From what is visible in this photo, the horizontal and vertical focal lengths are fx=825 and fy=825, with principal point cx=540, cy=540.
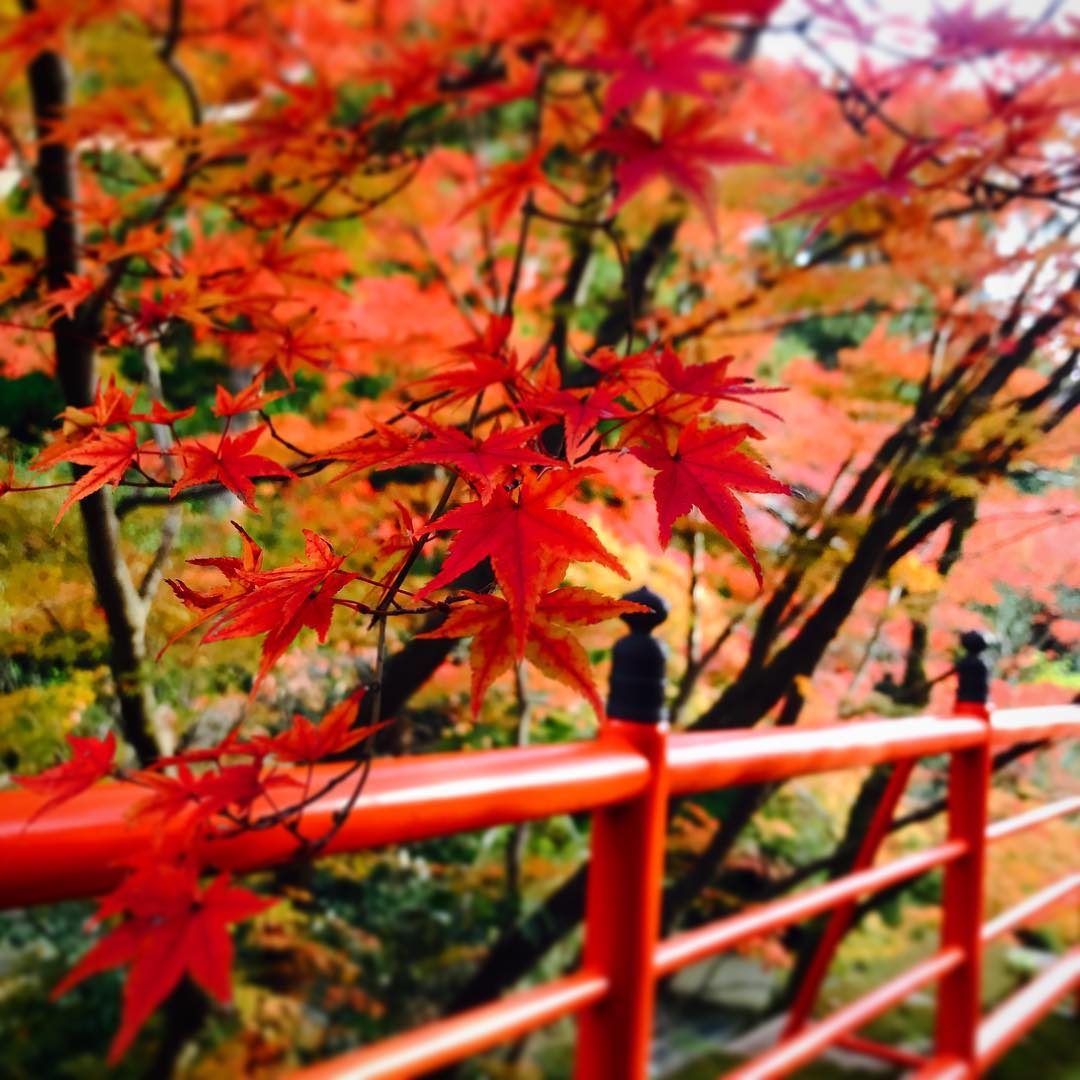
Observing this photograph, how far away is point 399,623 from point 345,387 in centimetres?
103

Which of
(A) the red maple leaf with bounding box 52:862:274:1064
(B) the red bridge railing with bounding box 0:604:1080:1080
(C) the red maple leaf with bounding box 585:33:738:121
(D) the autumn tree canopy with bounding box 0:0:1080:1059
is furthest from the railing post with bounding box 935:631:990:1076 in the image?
(A) the red maple leaf with bounding box 52:862:274:1064

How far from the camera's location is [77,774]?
66 cm

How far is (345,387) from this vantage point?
85.8 inches

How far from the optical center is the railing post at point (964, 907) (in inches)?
72.9

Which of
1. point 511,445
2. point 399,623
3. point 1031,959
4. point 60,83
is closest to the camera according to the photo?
point 511,445

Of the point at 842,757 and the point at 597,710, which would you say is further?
the point at 842,757

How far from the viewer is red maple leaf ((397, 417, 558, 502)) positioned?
0.55 meters

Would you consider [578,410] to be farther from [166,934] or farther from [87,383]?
[87,383]

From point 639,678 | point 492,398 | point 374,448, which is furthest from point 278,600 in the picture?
point 492,398

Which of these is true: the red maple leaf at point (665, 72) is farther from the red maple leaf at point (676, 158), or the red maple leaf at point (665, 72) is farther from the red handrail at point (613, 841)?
the red handrail at point (613, 841)

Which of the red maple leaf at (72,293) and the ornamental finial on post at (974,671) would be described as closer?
the red maple leaf at (72,293)

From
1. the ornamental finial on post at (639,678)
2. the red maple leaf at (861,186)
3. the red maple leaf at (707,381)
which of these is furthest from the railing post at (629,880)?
the red maple leaf at (861,186)

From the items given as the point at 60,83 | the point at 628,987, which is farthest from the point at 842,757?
the point at 60,83

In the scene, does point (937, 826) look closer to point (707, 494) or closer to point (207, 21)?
point (707, 494)
